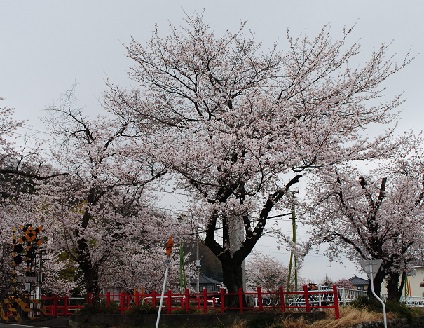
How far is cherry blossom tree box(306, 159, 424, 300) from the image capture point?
21.0 m

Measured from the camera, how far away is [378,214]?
2116 centimetres

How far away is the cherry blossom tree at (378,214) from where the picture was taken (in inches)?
827

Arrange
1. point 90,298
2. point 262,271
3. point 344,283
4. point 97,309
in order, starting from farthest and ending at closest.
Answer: point 344,283 → point 262,271 → point 90,298 → point 97,309

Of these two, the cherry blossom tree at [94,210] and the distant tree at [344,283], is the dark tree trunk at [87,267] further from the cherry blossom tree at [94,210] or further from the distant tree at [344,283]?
the distant tree at [344,283]

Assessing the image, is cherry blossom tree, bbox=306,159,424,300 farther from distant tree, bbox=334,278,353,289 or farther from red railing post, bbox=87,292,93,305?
distant tree, bbox=334,278,353,289

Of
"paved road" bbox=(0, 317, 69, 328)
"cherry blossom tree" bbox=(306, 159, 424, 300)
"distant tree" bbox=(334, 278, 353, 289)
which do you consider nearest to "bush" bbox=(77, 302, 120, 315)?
"paved road" bbox=(0, 317, 69, 328)

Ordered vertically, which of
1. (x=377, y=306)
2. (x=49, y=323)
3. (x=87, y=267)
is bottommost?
(x=49, y=323)

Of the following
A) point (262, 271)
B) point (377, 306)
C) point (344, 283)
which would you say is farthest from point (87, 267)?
point (344, 283)

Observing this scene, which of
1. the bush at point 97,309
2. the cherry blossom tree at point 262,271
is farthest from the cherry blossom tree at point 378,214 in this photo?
the cherry blossom tree at point 262,271

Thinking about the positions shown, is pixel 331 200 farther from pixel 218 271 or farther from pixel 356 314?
pixel 218 271

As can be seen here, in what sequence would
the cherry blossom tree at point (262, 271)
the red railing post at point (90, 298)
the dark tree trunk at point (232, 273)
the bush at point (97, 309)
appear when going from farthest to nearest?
the cherry blossom tree at point (262, 271), the red railing post at point (90, 298), the bush at point (97, 309), the dark tree trunk at point (232, 273)

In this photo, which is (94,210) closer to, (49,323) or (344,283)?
(49,323)

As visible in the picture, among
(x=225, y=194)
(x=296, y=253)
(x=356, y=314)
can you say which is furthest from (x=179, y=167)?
(x=356, y=314)

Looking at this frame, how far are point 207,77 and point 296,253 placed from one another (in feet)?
24.4
